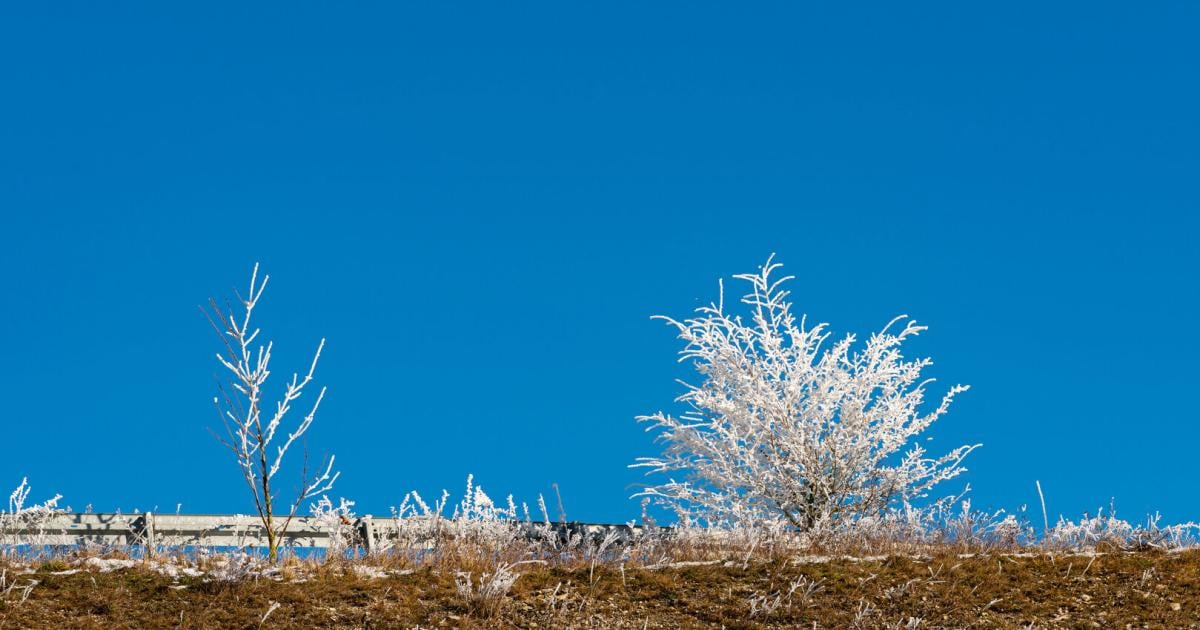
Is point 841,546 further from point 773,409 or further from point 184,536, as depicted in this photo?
point 184,536

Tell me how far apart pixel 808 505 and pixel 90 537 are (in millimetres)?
9974

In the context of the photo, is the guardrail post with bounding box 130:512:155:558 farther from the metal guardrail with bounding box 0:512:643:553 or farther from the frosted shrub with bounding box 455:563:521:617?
the frosted shrub with bounding box 455:563:521:617

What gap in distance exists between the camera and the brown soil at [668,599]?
30.7 feet

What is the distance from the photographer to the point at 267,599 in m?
9.61

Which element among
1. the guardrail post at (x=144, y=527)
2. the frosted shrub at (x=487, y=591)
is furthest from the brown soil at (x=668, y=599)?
the guardrail post at (x=144, y=527)

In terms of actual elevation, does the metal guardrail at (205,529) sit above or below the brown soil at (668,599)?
above

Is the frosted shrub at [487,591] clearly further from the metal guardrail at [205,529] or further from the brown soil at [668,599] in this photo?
the metal guardrail at [205,529]

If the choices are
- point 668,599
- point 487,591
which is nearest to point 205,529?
point 487,591

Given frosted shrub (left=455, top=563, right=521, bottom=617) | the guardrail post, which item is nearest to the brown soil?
frosted shrub (left=455, top=563, right=521, bottom=617)

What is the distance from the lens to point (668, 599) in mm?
10227

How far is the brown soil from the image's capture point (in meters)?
9.37

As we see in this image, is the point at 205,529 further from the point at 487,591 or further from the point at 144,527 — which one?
the point at 487,591

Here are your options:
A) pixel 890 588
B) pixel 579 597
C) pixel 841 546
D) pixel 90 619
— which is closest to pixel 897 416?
pixel 841 546

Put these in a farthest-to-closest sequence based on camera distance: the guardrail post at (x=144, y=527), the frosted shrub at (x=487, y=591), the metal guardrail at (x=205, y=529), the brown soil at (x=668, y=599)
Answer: the metal guardrail at (x=205, y=529)
the guardrail post at (x=144, y=527)
the frosted shrub at (x=487, y=591)
the brown soil at (x=668, y=599)
